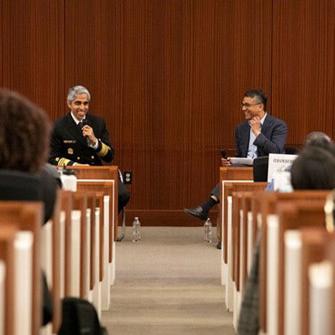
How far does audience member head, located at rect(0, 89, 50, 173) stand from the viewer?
388 cm

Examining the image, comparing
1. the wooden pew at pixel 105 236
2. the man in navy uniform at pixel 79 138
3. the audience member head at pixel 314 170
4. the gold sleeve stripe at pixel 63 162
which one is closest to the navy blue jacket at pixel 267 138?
the man in navy uniform at pixel 79 138

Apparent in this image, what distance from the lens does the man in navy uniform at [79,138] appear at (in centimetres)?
1004

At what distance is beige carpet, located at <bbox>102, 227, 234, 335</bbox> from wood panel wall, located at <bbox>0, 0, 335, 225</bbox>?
5.06 feet

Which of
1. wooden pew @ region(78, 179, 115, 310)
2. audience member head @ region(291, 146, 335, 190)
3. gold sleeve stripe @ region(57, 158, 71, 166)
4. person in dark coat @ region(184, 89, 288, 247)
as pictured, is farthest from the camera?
person in dark coat @ region(184, 89, 288, 247)

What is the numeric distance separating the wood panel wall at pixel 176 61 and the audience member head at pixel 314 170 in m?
7.63

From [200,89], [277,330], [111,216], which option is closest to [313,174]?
[277,330]

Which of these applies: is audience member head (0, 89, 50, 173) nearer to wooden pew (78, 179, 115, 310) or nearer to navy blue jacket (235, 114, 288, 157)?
wooden pew (78, 179, 115, 310)

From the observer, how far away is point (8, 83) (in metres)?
12.0

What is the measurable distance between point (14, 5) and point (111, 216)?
4.37 m

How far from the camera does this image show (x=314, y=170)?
4359 millimetres

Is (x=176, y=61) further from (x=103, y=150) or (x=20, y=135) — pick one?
(x=20, y=135)

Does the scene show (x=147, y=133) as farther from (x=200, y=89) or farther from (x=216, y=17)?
(x=216, y=17)

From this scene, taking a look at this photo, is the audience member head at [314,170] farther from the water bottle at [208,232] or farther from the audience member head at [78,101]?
the water bottle at [208,232]

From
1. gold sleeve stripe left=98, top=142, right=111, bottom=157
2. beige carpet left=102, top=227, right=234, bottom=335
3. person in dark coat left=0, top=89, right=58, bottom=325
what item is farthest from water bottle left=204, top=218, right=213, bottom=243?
person in dark coat left=0, top=89, right=58, bottom=325
